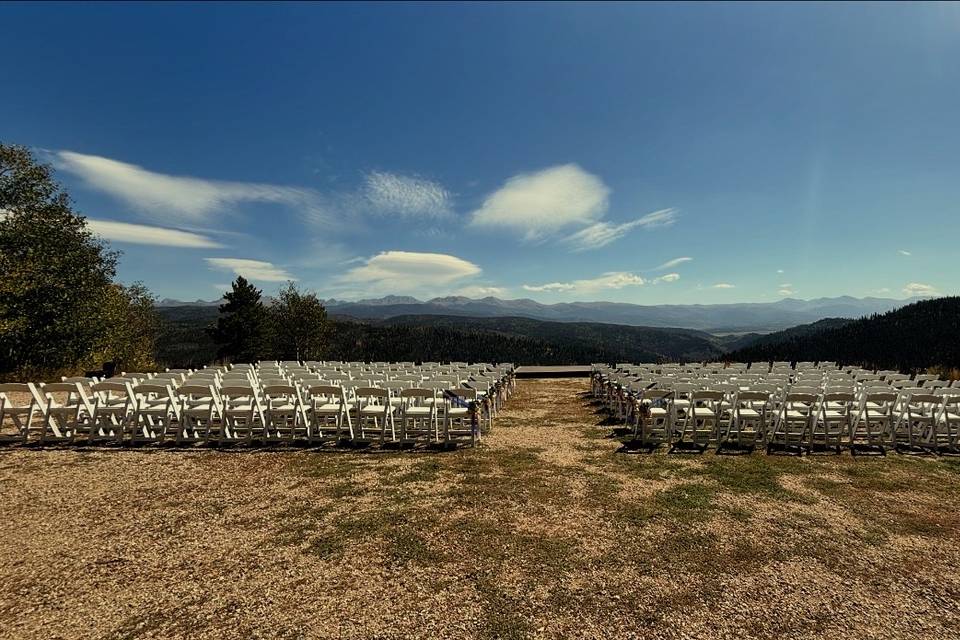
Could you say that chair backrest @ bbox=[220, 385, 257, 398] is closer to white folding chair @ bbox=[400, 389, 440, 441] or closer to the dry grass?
the dry grass

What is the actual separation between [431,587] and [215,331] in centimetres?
4024

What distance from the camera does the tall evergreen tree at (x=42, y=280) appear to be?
52.5ft

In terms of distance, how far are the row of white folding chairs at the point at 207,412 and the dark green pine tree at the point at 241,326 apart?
2933 cm

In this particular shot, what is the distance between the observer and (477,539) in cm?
422

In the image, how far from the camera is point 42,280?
16.6 metres

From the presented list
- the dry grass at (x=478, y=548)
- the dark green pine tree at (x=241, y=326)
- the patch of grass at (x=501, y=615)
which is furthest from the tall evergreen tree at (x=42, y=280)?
the patch of grass at (x=501, y=615)

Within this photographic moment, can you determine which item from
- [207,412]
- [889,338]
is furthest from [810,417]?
[889,338]

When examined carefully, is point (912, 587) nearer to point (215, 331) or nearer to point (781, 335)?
point (215, 331)

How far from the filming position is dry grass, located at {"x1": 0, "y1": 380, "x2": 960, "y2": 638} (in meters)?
3.09

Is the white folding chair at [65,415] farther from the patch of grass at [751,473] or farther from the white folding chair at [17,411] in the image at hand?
the patch of grass at [751,473]

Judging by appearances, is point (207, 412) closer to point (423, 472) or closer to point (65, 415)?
point (65, 415)

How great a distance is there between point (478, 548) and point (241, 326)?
3820cm

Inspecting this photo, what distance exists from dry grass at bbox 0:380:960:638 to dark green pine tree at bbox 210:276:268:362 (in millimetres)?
31843

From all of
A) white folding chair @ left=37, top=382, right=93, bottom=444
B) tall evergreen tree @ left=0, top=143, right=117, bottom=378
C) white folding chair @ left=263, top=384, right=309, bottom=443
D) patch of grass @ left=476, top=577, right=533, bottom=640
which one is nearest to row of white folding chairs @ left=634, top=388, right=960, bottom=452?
patch of grass @ left=476, top=577, right=533, bottom=640
